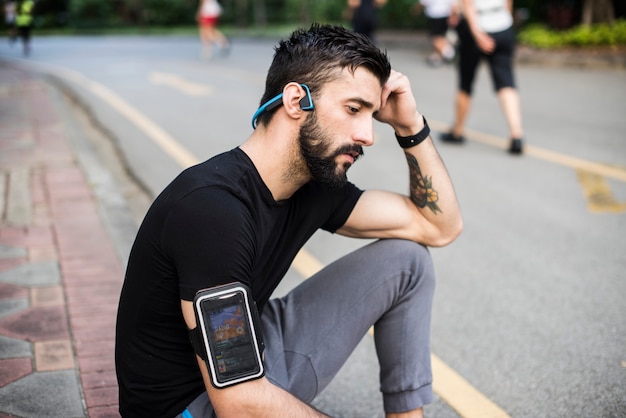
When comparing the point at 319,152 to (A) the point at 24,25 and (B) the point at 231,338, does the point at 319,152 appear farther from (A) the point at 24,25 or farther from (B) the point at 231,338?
(A) the point at 24,25

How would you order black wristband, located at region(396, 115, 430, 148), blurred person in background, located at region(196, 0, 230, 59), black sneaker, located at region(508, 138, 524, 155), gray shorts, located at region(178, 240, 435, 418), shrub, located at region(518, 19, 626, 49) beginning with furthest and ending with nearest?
blurred person in background, located at region(196, 0, 230, 59) < shrub, located at region(518, 19, 626, 49) < black sneaker, located at region(508, 138, 524, 155) < black wristband, located at region(396, 115, 430, 148) < gray shorts, located at region(178, 240, 435, 418)

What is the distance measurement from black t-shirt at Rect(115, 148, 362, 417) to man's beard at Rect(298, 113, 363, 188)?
155 mm

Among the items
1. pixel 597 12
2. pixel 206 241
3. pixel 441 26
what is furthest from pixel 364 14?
pixel 206 241

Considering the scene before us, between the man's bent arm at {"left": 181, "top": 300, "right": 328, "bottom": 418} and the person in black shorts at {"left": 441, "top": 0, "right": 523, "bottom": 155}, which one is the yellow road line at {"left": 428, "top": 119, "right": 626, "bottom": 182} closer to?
the person in black shorts at {"left": 441, "top": 0, "right": 523, "bottom": 155}

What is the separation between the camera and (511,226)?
17.2ft

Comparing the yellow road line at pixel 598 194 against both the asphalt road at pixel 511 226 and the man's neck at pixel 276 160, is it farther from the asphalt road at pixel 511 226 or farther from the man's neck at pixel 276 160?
the man's neck at pixel 276 160

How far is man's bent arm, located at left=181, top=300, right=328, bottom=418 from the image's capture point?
2.00 metres

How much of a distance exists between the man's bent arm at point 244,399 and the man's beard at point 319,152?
22.5 inches

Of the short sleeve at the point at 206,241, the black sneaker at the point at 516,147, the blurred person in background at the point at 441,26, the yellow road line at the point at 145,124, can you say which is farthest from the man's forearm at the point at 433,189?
the blurred person in background at the point at 441,26

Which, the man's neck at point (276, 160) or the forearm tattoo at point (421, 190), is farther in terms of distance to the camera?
the forearm tattoo at point (421, 190)

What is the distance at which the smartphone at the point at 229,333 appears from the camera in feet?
6.45

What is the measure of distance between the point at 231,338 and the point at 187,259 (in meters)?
0.23

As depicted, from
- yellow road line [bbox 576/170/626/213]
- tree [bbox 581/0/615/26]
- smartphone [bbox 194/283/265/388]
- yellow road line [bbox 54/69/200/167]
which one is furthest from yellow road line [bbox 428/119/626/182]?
tree [bbox 581/0/615/26]

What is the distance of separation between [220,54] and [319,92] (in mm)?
18175
